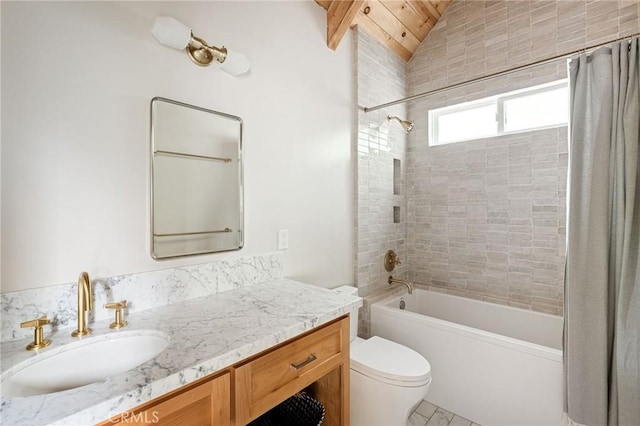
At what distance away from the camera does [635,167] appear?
130cm

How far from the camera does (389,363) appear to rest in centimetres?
157

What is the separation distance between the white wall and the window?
1.53 m

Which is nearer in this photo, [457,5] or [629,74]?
[629,74]

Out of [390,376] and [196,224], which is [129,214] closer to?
[196,224]

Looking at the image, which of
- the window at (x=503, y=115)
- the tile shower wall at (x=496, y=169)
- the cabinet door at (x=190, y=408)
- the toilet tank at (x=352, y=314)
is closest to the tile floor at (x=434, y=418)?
the toilet tank at (x=352, y=314)

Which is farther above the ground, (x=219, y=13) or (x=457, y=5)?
(x=457, y=5)

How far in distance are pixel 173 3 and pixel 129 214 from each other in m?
0.94

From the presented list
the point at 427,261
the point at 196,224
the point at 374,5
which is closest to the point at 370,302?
the point at 427,261

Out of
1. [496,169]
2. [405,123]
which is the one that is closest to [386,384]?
[496,169]

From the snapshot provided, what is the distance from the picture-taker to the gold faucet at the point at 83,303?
938mm

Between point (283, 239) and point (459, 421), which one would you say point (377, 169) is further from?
point (459, 421)

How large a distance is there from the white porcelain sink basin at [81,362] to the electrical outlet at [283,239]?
832mm

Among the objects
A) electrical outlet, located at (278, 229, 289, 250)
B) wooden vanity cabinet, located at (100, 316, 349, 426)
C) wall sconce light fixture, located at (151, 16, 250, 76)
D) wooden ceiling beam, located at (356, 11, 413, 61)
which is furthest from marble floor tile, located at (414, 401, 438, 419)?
wooden ceiling beam, located at (356, 11, 413, 61)

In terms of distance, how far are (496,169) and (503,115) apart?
0.46m
